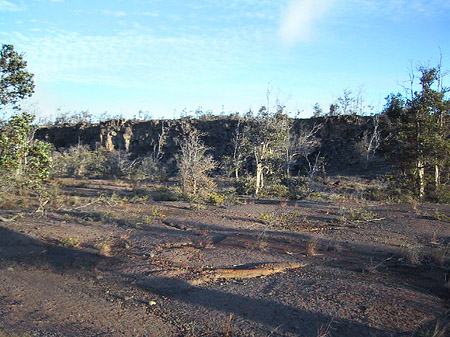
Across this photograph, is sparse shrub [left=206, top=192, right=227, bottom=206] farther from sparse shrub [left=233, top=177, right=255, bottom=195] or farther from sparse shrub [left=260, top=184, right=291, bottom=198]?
sparse shrub [left=260, top=184, right=291, bottom=198]

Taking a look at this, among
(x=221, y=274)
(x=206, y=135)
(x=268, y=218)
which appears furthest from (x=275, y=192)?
(x=206, y=135)

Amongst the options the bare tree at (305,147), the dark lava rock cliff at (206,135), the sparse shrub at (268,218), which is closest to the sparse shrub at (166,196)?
the sparse shrub at (268,218)

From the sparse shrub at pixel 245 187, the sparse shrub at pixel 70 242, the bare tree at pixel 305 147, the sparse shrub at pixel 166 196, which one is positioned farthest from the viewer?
the bare tree at pixel 305 147

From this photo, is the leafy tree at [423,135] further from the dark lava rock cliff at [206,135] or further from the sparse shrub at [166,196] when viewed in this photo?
the dark lava rock cliff at [206,135]

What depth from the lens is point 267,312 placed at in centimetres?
525

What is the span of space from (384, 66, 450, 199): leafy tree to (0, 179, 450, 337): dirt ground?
513 centimetres

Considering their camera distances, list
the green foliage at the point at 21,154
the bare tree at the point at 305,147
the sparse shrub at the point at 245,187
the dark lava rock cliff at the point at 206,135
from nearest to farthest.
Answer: the green foliage at the point at 21,154, the sparse shrub at the point at 245,187, the bare tree at the point at 305,147, the dark lava rock cliff at the point at 206,135

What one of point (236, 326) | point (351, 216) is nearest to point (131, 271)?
point (236, 326)

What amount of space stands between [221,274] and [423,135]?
43.1ft

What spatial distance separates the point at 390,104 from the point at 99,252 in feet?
49.4

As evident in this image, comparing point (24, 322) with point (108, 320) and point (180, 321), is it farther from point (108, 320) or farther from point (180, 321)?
point (180, 321)

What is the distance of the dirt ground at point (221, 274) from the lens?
196 inches

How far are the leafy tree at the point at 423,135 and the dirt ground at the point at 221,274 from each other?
513 centimetres

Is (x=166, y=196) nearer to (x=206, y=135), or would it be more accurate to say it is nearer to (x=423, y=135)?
(x=423, y=135)
